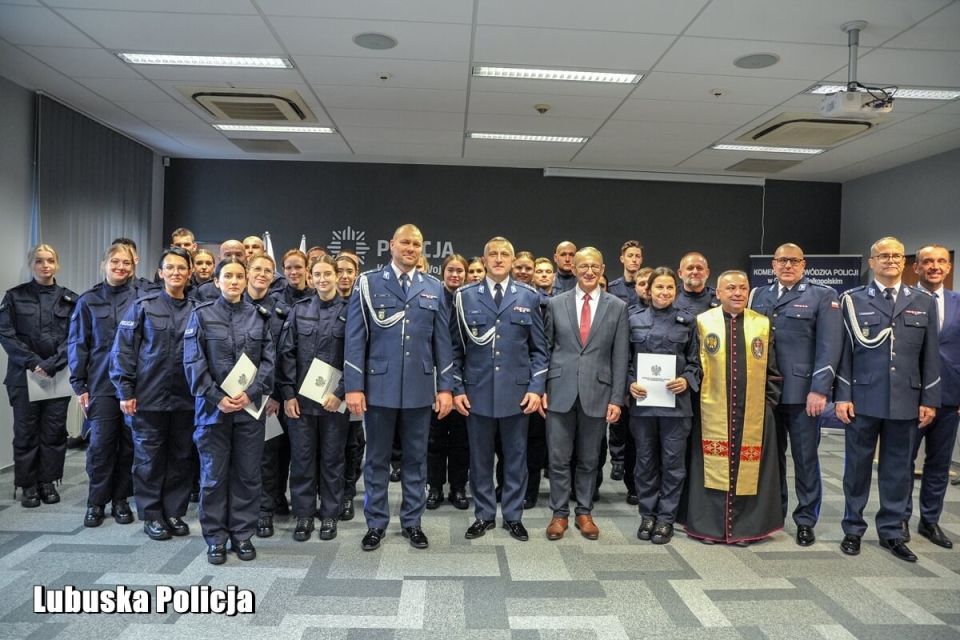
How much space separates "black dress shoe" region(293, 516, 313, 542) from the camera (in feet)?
11.7

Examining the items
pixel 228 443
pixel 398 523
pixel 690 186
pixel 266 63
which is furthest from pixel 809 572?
pixel 690 186

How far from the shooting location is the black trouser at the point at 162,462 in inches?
140

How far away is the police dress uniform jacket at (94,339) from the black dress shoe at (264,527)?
4.00 feet

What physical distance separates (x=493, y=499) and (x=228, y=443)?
5.08 feet

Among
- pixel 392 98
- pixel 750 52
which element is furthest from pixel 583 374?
pixel 392 98

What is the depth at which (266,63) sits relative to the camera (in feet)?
16.1

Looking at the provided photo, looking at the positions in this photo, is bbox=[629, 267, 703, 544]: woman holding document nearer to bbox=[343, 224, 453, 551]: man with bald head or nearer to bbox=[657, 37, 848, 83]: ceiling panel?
bbox=[343, 224, 453, 551]: man with bald head

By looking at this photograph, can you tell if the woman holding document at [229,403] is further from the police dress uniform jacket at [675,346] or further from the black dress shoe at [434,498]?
the police dress uniform jacket at [675,346]

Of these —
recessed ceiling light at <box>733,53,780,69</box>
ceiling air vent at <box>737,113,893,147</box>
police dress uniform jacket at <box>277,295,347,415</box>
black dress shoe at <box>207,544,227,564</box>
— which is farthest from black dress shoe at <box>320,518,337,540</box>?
ceiling air vent at <box>737,113,893,147</box>

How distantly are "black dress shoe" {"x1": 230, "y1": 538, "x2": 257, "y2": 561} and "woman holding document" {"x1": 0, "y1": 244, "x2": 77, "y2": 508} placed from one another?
1.85m

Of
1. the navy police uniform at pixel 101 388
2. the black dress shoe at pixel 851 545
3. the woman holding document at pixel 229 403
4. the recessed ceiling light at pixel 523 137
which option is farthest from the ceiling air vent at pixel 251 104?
the black dress shoe at pixel 851 545

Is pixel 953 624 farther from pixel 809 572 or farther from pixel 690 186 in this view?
pixel 690 186

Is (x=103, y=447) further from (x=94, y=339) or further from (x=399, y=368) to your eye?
(x=399, y=368)

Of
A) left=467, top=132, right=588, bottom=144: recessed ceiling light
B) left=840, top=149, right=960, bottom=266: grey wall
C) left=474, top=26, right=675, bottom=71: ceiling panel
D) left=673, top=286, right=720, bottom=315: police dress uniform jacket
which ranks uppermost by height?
left=467, top=132, right=588, bottom=144: recessed ceiling light
